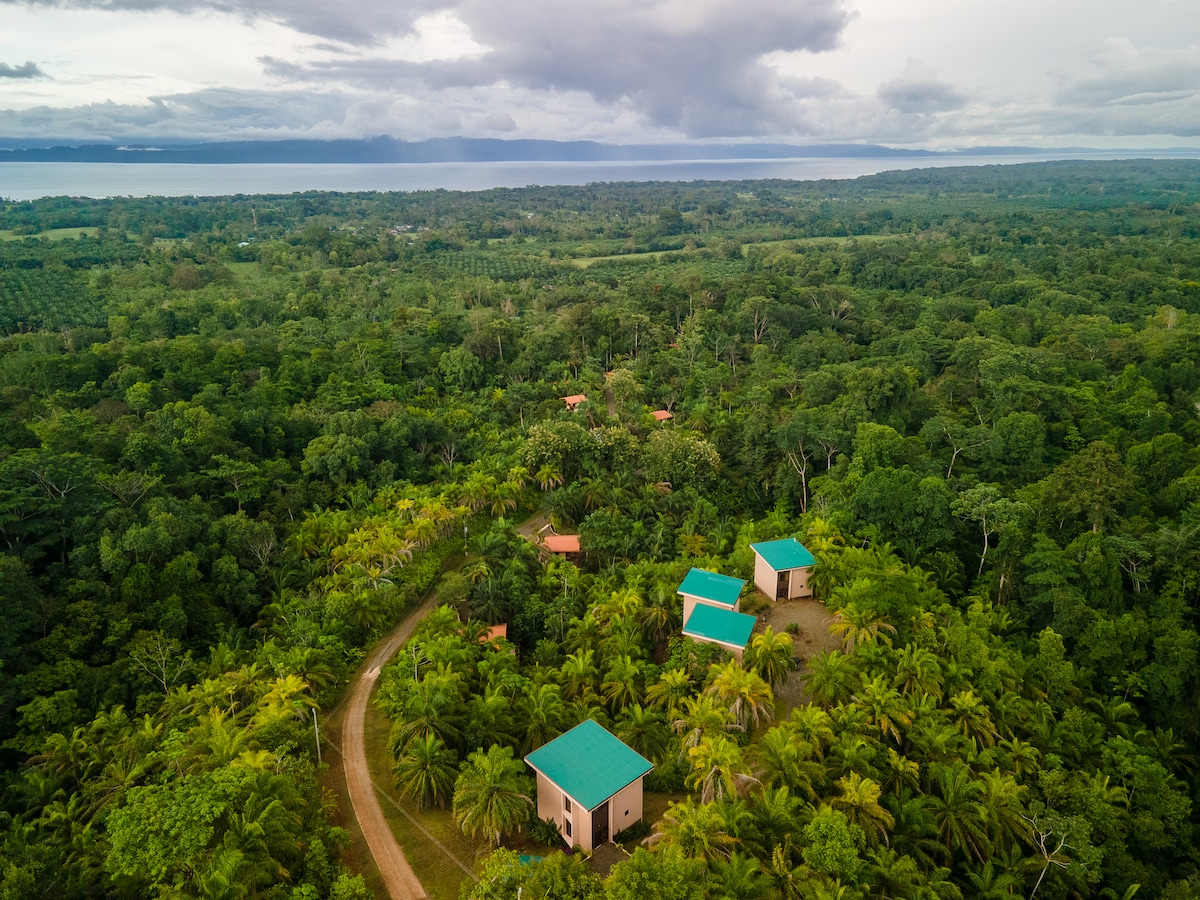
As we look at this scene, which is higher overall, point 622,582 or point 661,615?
point 661,615

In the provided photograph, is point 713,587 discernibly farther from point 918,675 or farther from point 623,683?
point 918,675

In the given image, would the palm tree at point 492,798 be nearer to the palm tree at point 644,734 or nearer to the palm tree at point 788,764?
the palm tree at point 644,734

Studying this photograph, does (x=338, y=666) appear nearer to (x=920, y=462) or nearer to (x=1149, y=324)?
(x=920, y=462)

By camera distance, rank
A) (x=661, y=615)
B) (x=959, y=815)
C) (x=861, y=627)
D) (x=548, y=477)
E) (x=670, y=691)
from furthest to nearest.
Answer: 1. (x=548, y=477)
2. (x=661, y=615)
3. (x=861, y=627)
4. (x=670, y=691)
5. (x=959, y=815)

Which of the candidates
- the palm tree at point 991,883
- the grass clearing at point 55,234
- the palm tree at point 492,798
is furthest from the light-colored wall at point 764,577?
the grass clearing at point 55,234

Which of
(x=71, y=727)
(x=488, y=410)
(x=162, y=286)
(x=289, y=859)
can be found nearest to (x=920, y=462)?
(x=488, y=410)

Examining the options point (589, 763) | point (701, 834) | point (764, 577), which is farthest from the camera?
point (764, 577)

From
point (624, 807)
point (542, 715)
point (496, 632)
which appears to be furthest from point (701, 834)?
point (496, 632)
